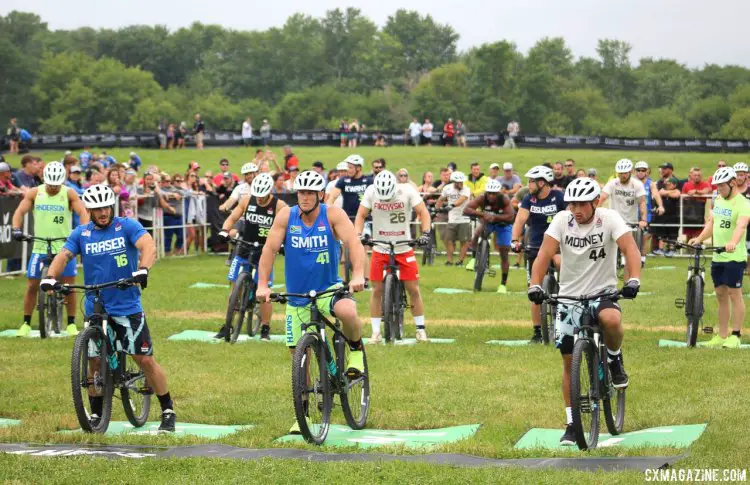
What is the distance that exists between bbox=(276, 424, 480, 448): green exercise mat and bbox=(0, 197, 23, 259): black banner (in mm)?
13798

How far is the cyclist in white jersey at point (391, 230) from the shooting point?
54.4 feet

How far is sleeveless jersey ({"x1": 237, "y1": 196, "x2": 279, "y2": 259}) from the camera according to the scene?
16797 mm

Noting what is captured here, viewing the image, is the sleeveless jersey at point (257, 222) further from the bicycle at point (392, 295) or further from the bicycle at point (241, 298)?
the bicycle at point (392, 295)

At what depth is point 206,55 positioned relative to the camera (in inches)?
6240

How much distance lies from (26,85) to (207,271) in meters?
99.5

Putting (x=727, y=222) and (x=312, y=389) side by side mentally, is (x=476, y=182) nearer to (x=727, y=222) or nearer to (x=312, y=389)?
(x=727, y=222)

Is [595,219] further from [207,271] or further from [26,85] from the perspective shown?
[26,85]

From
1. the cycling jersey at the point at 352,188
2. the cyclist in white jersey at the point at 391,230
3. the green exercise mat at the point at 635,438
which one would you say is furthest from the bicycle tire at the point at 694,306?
the cycling jersey at the point at 352,188

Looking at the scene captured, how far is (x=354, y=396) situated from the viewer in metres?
11.2

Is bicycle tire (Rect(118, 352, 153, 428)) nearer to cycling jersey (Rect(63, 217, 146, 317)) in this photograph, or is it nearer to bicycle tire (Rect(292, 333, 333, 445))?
cycling jersey (Rect(63, 217, 146, 317))

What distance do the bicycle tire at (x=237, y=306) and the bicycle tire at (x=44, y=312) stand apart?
7.93 ft

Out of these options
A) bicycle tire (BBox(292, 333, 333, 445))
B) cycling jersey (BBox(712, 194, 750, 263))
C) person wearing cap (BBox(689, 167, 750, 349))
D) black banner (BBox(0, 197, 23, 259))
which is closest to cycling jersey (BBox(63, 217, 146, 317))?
bicycle tire (BBox(292, 333, 333, 445))

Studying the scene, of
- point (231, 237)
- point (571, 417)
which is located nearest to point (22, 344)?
point (231, 237)

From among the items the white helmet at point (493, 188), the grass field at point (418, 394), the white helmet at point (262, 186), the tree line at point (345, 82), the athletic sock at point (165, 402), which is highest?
the tree line at point (345, 82)
